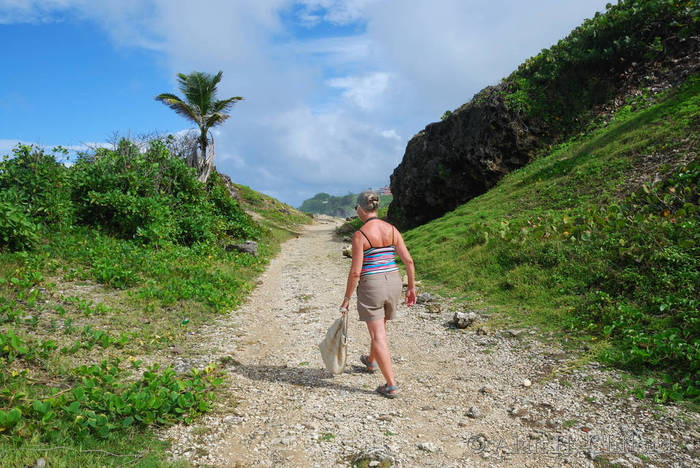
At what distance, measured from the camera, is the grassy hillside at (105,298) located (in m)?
3.97

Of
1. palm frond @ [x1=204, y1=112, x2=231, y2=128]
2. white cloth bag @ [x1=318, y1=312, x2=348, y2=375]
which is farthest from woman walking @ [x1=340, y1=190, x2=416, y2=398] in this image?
palm frond @ [x1=204, y1=112, x2=231, y2=128]

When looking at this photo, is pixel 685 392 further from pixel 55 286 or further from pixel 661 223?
pixel 55 286

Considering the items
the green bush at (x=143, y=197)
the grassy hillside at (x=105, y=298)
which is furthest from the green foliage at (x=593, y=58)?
the green bush at (x=143, y=197)

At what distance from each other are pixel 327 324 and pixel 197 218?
9047 millimetres

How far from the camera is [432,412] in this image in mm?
4977

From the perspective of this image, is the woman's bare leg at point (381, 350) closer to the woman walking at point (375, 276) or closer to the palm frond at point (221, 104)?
the woman walking at point (375, 276)

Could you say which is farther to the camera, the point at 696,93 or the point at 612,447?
the point at 696,93

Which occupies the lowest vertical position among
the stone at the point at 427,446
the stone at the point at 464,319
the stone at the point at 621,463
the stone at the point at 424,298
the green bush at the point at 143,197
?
the stone at the point at 621,463

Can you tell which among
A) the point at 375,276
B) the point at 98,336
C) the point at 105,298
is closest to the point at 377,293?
the point at 375,276

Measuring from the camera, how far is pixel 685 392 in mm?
4723

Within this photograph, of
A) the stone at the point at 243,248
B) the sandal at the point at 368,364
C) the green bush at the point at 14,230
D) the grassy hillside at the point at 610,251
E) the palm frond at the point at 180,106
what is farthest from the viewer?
the palm frond at the point at 180,106

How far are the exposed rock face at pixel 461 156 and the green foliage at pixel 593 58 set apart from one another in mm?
1137

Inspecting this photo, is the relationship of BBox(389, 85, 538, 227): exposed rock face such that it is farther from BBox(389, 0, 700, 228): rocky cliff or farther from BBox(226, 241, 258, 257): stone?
BBox(226, 241, 258, 257): stone

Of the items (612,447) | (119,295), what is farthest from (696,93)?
(119,295)
